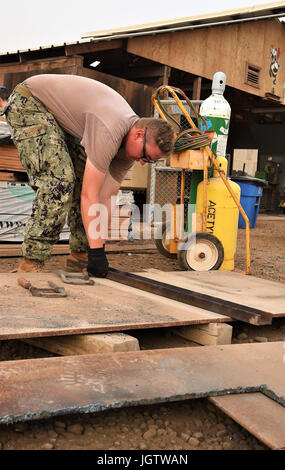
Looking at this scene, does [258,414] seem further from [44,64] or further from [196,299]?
[44,64]

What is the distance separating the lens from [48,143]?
11.2ft

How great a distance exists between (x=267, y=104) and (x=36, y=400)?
1519cm

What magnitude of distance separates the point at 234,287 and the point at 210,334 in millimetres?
1114

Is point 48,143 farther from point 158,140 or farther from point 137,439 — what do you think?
point 137,439

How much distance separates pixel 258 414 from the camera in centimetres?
170

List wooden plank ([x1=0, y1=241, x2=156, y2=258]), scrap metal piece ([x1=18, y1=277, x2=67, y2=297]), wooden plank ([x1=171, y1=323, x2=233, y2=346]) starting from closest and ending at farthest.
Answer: wooden plank ([x1=171, y1=323, x2=233, y2=346])
scrap metal piece ([x1=18, y1=277, x2=67, y2=297])
wooden plank ([x1=0, y1=241, x2=156, y2=258])

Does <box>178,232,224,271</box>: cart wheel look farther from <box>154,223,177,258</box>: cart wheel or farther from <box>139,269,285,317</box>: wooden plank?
<box>154,223,177,258</box>: cart wheel

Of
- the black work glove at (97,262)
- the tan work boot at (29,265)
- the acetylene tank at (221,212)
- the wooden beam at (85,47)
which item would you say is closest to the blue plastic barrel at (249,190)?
the wooden beam at (85,47)

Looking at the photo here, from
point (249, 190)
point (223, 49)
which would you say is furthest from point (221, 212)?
point (223, 49)

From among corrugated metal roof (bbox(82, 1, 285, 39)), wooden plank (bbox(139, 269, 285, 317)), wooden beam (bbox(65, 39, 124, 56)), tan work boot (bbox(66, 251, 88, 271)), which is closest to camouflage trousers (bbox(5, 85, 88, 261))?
tan work boot (bbox(66, 251, 88, 271))

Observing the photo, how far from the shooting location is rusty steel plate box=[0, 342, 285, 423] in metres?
1.62

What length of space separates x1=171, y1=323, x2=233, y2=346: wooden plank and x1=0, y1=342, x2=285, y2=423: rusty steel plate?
1.11ft

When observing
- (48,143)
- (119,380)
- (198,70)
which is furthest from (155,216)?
(119,380)

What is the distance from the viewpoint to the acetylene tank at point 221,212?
199 inches
